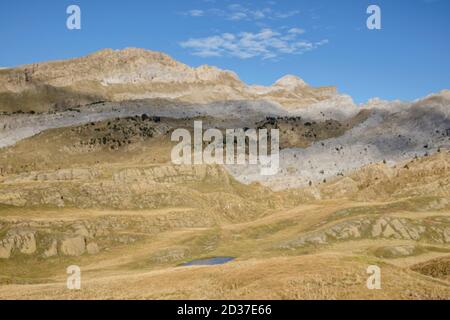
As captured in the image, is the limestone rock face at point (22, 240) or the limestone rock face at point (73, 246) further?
the limestone rock face at point (73, 246)

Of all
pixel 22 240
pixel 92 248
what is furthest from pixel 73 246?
pixel 22 240

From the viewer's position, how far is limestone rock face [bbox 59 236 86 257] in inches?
5266

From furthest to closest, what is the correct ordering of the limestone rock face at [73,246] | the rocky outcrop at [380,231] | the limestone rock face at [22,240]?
the rocky outcrop at [380,231]
the limestone rock face at [73,246]
the limestone rock face at [22,240]

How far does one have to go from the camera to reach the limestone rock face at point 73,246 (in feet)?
439

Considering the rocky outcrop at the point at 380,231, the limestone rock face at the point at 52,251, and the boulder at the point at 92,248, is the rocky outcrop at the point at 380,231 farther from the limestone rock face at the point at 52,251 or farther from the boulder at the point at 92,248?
the limestone rock face at the point at 52,251

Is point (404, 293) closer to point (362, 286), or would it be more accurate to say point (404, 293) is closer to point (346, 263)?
point (362, 286)

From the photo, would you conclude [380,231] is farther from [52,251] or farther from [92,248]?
[52,251]

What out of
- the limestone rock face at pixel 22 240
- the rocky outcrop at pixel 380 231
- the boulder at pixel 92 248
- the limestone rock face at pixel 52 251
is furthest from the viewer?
the rocky outcrop at pixel 380 231

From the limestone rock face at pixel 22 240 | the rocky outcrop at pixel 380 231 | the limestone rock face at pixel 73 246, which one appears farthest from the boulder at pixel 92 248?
the rocky outcrop at pixel 380 231

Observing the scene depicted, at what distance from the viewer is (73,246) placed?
13550 cm

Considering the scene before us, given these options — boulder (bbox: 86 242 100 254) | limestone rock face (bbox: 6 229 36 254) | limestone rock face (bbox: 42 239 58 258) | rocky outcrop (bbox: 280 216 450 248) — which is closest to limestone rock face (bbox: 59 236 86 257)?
boulder (bbox: 86 242 100 254)
